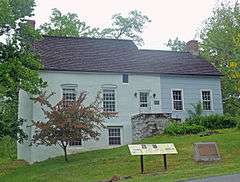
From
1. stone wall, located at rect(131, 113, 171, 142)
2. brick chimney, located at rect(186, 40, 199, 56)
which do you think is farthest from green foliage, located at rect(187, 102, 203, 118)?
brick chimney, located at rect(186, 40, 199, 56)

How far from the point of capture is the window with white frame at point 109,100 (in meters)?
34.8

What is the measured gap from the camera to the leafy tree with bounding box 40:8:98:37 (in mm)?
50250

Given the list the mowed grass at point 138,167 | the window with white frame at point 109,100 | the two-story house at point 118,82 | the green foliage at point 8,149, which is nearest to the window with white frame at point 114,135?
the two-story house at point 118,82

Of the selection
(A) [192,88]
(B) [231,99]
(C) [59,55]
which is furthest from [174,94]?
(B) [231,99]

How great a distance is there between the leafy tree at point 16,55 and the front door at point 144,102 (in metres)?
10.5

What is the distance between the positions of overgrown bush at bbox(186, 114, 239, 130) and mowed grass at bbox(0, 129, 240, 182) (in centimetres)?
570

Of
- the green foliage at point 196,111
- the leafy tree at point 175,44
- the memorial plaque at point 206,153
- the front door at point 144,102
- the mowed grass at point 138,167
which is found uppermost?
the leafy tree at point 175,44

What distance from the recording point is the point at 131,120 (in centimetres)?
3488

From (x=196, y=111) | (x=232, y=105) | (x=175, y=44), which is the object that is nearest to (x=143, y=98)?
(x=196, y=111)

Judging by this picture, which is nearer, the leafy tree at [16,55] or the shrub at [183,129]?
the leafy tree at [16,55]

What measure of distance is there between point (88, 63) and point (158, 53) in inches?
310

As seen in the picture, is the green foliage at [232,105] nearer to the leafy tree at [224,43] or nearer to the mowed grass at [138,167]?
the leafy tree at [224,43]

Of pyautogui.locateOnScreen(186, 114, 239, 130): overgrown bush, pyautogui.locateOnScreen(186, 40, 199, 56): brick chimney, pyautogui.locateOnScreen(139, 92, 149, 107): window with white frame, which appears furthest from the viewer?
pyautogui.locateOnScreen(186, 40, 199, 56): brick chimney

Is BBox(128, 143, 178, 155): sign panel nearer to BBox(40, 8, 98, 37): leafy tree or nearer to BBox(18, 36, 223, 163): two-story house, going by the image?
BBox(18, 36, 223, 163): two-story house
